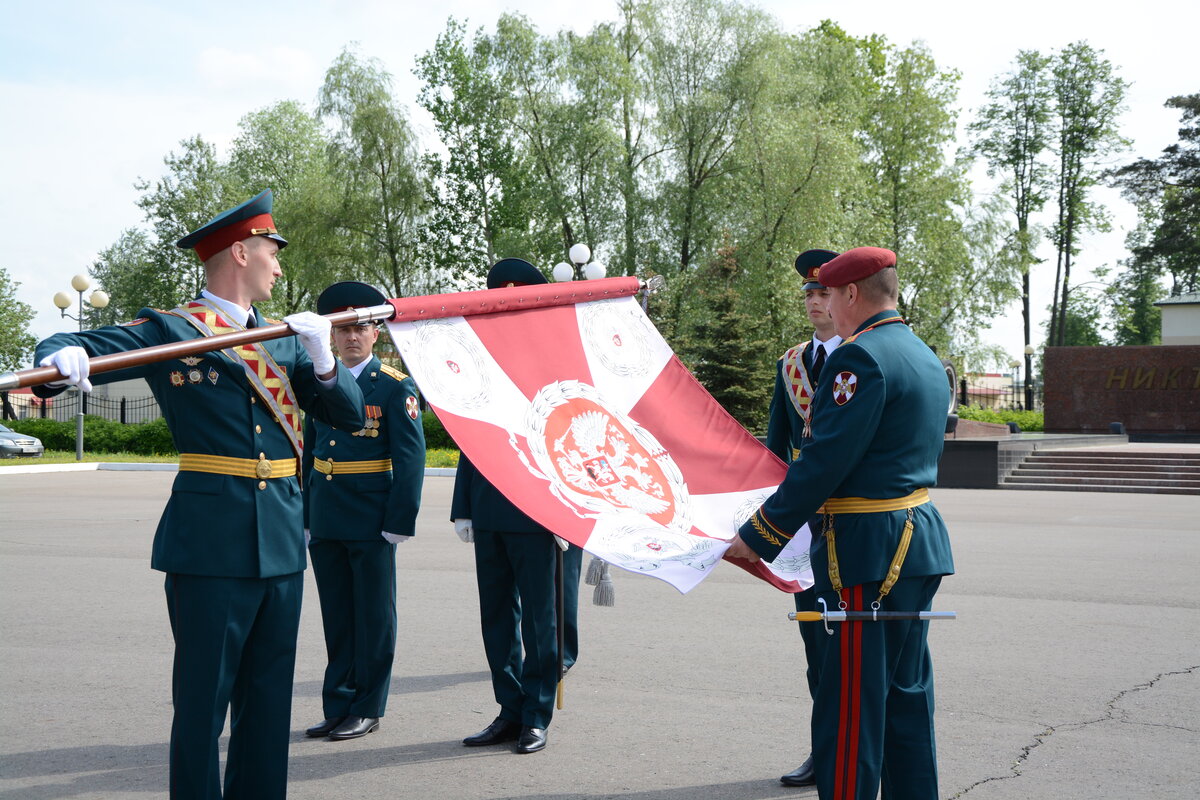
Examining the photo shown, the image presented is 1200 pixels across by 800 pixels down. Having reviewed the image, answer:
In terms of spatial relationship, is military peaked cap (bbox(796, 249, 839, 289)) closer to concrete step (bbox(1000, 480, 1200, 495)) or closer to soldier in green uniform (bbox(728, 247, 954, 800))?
soldier in green uniform (bbox(728, 247, 954, 800))

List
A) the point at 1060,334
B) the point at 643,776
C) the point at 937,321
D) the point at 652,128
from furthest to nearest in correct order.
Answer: the point at 1060,334
the point at 937,321
the point at 652,128
the point at 643,776

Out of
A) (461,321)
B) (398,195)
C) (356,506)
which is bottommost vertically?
(356,506)

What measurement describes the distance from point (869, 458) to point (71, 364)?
2.41 meters

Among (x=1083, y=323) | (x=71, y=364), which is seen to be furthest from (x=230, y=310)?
(x=1083, y=323)

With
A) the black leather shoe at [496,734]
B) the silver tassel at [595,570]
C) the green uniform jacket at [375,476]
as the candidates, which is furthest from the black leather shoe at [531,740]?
the silver tassel at [595,570]

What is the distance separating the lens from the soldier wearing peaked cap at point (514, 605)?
523cm

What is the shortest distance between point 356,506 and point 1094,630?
5287 millimetres

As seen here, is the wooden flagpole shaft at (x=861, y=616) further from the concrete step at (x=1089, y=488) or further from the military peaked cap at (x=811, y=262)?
the concrete step at (x=1089, y=488)

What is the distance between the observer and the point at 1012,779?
15.2 feet

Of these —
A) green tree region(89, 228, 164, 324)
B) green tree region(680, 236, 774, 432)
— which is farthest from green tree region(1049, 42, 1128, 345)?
green tree region(89, 228, 164, 324)

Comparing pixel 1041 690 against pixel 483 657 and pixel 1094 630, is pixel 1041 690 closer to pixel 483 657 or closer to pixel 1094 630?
pixel 1094 630

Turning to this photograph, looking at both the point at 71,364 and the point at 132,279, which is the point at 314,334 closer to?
the point at 71,364

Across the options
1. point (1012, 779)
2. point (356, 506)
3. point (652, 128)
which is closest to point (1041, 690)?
point (1012, 779)

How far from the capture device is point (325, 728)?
5367mm
